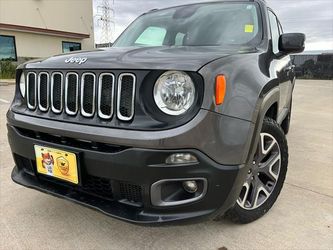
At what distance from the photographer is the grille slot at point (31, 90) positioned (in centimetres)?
229

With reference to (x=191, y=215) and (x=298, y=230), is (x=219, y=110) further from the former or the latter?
(x=298, y=230)

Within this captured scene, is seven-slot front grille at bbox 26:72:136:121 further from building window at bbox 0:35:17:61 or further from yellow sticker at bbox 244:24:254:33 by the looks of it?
building window at bbox 0:35:17:61

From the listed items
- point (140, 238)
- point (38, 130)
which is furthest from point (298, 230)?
point (38, 130)

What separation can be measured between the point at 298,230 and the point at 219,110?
115 cm

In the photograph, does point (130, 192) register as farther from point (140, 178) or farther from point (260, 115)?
point (260, 115)

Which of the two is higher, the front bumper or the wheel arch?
the wheel arch

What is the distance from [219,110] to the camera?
174 centimetres

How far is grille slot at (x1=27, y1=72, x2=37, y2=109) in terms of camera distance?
229 centimetres

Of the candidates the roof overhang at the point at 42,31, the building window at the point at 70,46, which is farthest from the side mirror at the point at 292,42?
the building window at the point at 70,46

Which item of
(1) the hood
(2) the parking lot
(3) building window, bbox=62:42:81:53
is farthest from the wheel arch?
(3) building window, bbox=62:42:81:53

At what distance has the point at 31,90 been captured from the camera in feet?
7.65

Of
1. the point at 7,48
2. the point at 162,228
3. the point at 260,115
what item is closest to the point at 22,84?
the point at 162,228

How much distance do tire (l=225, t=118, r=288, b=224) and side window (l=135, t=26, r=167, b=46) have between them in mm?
1254

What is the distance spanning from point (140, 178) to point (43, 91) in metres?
0.99
